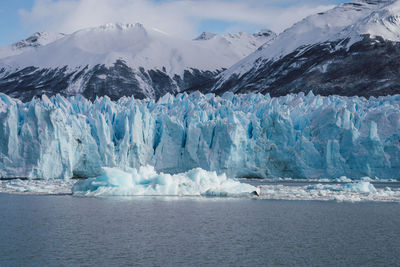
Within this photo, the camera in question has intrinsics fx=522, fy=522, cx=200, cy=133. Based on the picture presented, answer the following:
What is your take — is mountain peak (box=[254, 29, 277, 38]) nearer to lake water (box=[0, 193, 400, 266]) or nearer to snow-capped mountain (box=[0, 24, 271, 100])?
snow-capped mountain (box=[0, 24, 271, 100])

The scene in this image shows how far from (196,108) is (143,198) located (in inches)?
592

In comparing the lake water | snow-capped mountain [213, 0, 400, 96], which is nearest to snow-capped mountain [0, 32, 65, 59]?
snow-capped mountain [213, 0, 400, 96]

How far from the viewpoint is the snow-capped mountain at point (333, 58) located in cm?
6306

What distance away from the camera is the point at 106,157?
29.8 metres

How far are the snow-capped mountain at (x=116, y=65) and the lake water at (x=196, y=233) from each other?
7143cm

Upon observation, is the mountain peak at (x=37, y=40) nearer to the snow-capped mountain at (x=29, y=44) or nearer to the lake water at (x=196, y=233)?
the snow-capped mountain at (x=29, y=44)

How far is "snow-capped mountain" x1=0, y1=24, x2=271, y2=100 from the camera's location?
94.1 m

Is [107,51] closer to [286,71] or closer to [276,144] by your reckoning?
[286,71]

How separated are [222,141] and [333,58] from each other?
46.1m

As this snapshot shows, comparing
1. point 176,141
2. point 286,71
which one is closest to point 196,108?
point 176,141

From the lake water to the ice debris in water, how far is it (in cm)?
151

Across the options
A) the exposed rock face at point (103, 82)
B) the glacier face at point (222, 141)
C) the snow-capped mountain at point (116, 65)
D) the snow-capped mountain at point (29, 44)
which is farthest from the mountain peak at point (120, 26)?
the glacier face at point (222, 141)

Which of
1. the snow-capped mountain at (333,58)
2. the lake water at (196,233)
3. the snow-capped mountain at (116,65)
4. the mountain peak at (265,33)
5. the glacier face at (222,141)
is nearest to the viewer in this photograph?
the lake water at (196,233)

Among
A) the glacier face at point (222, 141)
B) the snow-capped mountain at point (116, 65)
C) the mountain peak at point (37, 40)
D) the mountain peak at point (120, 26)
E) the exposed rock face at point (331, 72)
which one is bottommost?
the glacier face at point (222, 141)
